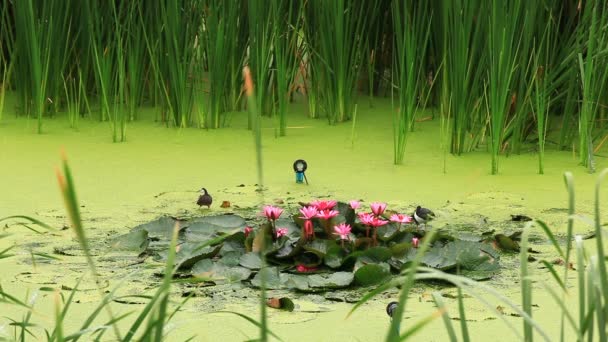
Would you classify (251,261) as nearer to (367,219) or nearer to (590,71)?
(367,219)

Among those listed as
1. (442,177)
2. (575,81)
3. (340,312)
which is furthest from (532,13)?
(340,312)

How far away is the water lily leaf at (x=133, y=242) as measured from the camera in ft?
9.49

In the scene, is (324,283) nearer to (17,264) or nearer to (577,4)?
(17,264)

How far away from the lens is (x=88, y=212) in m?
3.34

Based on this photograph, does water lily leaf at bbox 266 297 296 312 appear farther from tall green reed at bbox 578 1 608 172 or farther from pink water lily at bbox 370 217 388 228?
tall green reed at bbox 578 1 608 172

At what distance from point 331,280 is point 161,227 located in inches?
24.9

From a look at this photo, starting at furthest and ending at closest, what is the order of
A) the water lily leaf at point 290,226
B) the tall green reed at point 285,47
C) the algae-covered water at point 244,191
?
the tall green reed at point 285,47 < the water lily leaf at point 290,226 < the algae-covered water at point 244,191

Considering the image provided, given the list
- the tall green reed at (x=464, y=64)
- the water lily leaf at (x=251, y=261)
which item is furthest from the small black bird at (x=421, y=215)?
the tall green reed at (x=464, y=64)

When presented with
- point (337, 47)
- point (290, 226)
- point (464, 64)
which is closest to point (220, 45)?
point (337, 47)

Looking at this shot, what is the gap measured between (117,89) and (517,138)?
1779 mm

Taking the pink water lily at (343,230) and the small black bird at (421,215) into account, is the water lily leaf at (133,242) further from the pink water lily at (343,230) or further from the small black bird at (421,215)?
the small black bird at (421,215)

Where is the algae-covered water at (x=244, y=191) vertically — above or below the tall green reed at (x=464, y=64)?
below

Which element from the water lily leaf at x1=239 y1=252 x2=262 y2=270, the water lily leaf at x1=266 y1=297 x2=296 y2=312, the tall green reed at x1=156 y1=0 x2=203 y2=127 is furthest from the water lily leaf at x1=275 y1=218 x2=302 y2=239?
the tall green reed at x1=156 y1=0 x2=203 y2=127

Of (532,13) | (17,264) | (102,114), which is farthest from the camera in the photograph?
(102,114)
